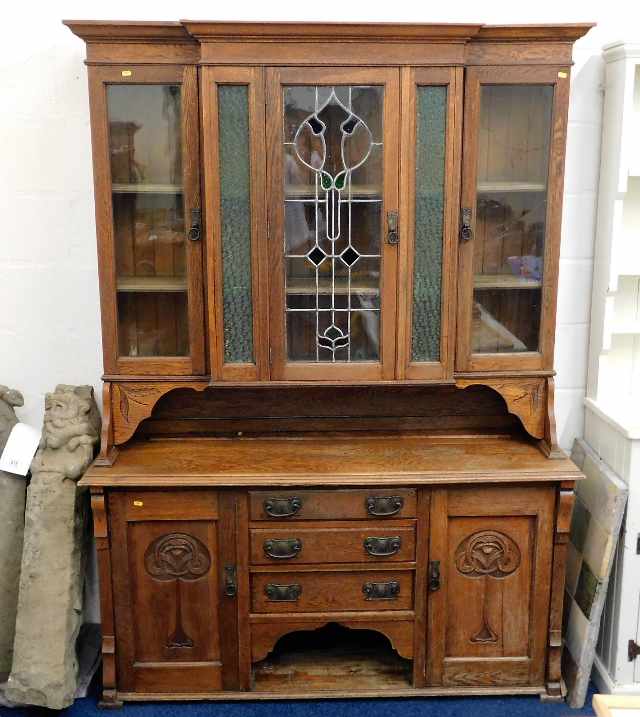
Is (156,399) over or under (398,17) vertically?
under

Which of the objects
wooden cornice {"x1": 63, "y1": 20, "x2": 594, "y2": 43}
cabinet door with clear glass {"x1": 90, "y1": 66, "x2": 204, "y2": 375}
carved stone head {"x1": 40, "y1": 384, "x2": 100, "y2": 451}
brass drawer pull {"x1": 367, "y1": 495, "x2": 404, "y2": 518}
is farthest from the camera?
carved stone head {"x1": 40, "y1": 384, "x2": 100, "y2": 451}

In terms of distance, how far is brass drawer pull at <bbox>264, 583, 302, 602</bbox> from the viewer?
2.53 m

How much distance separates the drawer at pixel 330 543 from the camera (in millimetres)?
2488

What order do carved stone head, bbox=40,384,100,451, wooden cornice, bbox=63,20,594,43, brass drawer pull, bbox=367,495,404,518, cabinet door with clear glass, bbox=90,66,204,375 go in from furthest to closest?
carved stone head, bbox=40,384,100,451, brass drawer pull, bbox=367,495,404,518, cabinet door with clear glass, bbox=90,66,204,375, wooden cornice, bbox=63,20,594,43

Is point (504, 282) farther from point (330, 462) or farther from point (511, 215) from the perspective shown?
point (330, 462)

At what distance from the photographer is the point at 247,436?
279cm

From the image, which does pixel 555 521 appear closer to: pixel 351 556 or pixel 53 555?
pixel 351 556

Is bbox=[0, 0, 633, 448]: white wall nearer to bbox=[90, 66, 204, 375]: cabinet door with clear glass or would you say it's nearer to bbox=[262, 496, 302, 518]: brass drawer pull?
bbox=[90, 66, 204, 375]: cabinet door with clear glass

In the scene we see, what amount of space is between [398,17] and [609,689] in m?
2.35

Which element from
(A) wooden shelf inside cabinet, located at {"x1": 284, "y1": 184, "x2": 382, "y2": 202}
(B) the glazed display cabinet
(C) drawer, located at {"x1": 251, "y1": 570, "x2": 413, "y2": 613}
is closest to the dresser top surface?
(B) the glazed display cabinet

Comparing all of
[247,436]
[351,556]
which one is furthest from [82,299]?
[351,556]

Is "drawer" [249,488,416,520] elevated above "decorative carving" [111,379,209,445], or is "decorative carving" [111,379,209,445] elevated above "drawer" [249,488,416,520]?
"decorative carving" [111,379,209,445]

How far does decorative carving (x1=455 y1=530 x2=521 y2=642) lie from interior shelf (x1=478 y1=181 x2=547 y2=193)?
43.1 inches

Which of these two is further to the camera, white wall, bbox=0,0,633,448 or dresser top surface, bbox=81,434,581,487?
white wall, bbox=0,0,633,448
